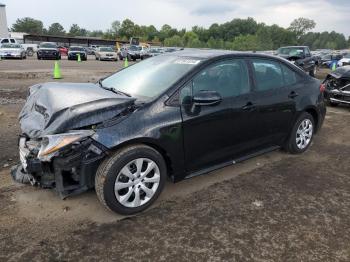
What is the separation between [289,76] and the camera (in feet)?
16.9

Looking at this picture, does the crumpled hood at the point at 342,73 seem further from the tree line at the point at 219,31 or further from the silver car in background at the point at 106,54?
the tree line at the point at 219,31

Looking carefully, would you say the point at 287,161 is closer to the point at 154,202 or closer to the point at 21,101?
the point at 154,202

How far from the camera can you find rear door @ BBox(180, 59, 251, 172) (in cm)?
388

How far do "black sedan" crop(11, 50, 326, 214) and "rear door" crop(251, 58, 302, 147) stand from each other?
14 millimetres

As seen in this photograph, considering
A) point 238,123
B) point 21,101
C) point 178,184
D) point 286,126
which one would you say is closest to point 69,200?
point 178,184

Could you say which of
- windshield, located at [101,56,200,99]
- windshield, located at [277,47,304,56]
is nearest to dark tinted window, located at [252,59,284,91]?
windshield, located at [101,56,200,99]

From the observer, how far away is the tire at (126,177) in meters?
3.33

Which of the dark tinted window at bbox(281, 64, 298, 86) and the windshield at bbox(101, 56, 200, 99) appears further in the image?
the dark tinted window at bbox(281, 64, 298, 86)

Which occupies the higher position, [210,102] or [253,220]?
[210,102]

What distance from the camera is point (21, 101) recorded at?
9.30m

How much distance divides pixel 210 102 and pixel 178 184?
3.82ft

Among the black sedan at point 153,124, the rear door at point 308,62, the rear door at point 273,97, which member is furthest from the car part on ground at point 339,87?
the rear door at point 308,62

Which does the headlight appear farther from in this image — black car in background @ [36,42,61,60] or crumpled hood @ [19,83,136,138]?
black car in background @ [36,42,61,60]

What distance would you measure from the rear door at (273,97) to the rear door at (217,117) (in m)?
0.25
